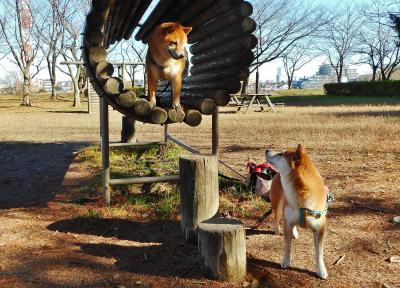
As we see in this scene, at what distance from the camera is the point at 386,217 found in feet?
12.1

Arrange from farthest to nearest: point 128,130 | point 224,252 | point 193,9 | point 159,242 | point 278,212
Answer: point 128,130 → point 193,9 → point 159,242 → point 278,212 → point 224,252

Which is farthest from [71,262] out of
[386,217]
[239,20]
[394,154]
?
[394,154]

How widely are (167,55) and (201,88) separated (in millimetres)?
881

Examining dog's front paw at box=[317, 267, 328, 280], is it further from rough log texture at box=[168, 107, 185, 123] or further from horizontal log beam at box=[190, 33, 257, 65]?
horizontal log beam at box=[190, 33, 257, 65]

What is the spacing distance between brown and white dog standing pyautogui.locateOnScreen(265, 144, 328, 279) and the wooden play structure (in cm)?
35

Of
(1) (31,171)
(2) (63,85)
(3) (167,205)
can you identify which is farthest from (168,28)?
(2) (63,85)

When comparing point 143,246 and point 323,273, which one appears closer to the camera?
point 323,273

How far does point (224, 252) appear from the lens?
2.48m

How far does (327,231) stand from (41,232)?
91.4 inches

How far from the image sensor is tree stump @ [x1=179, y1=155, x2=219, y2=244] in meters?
3.12

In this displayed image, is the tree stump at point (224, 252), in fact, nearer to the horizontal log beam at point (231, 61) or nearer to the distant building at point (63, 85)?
the horizontal log beam at point (231, 61)

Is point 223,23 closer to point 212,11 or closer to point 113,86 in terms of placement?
point 212,11

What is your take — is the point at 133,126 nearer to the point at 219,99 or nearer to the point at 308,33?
the point at 219,99

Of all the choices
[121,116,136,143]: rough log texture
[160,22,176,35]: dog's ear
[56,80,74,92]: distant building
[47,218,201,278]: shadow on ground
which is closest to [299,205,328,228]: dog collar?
[47,218,201,278]: shadow on ground
